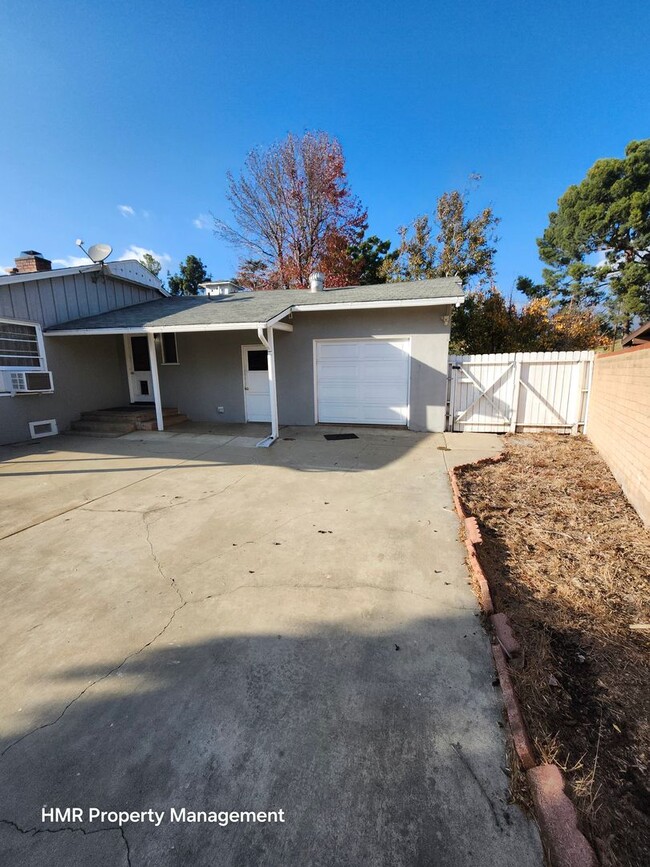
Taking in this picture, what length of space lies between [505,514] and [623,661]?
209 centimetres

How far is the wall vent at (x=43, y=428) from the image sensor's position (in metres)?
8.34

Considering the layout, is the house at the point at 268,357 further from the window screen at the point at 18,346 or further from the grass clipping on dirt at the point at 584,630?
the grass clipping on dirt at the point at 584,630

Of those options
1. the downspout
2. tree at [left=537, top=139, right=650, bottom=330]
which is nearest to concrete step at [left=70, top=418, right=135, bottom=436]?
the downspout

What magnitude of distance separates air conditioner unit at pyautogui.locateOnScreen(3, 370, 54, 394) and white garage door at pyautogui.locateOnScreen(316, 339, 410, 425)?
247 inches

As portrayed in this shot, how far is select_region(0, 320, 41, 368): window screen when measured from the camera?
7.67 metres

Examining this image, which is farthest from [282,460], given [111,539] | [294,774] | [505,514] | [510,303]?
[510,303]

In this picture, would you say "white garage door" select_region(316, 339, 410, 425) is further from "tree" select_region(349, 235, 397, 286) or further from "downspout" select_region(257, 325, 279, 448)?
"tree" select_region(349, 235, 397, 286)

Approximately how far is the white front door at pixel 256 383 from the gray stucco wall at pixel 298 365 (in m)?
0.17

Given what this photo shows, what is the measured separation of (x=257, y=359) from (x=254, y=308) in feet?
4.84

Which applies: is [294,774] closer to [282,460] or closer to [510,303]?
[282,460]

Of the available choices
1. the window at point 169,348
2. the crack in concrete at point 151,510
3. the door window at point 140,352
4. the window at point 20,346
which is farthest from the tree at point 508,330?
the window at point 20,346

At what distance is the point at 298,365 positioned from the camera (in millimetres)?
9539

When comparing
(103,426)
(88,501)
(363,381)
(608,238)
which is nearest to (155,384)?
(103,426)

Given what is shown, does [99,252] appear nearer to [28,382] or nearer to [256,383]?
[28,382]
